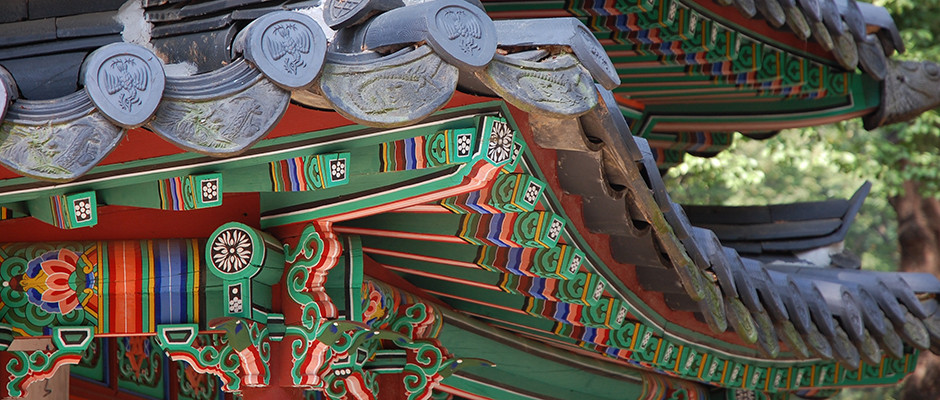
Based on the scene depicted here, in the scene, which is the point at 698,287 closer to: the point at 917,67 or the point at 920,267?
the point at 917,67

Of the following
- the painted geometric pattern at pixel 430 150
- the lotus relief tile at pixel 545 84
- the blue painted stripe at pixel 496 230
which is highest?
the lotus relief tile at pixel 545 84

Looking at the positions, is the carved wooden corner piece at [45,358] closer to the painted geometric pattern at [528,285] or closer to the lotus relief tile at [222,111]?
the painted geometric pattern at [528,285]

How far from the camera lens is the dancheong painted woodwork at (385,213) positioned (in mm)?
1953

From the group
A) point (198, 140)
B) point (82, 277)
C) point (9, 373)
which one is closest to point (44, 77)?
point (198, 140)

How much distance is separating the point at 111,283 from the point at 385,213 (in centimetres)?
75

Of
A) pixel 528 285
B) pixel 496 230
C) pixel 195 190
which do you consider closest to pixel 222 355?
pixel 195 190

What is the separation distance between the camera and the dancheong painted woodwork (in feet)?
6.41

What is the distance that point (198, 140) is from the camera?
76.0 inches

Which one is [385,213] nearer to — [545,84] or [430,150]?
[430,150]

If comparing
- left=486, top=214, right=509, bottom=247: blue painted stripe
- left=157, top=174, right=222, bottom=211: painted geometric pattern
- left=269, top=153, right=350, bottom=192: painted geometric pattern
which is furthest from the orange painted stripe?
left=486, top=214, right=509, bottom=247: blue painted stripe

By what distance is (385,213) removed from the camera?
3.17 m

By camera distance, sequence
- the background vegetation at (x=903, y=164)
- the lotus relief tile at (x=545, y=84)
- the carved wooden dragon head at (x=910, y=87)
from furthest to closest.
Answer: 1. the background vegetation at (x=903, y=164)
2. the carved wooden dragon head at (x=910, y=87)
3. the lotus relief tile at (x=545, y=84)

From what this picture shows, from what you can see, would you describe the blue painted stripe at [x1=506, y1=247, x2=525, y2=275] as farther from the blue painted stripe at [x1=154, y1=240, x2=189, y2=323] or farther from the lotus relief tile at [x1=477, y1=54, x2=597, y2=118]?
the lotus relief tile at [x1=477, y1=54, x2=597, y2=118]

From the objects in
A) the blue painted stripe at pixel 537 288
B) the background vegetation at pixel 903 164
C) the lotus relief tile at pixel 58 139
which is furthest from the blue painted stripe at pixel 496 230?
the background vegetation at pixel 903 164
